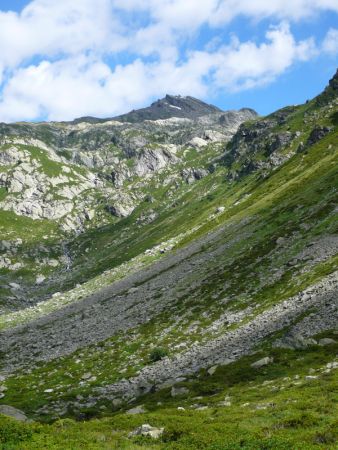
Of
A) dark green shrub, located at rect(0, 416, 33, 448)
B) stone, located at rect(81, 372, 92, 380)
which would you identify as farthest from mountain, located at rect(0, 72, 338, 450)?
stone, located at rect(81, 372, 92, 380)

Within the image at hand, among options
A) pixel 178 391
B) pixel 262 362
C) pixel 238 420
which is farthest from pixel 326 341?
pixel 238 420

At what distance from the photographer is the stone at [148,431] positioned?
857 inches

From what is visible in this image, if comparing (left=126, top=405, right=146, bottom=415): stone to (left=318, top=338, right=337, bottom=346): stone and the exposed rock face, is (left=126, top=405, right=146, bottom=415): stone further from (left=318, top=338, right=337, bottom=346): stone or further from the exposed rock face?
the exposed rock face

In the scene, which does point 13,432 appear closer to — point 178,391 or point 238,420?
point 238,420

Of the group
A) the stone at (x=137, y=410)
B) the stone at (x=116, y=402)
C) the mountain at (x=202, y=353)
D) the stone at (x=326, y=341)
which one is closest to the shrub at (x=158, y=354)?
the mountain at (x=202, y=353)

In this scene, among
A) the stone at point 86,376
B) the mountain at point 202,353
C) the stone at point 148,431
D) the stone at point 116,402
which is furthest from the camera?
the stone at point 86,376

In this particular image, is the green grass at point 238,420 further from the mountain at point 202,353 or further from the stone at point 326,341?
the stone at point 326,341

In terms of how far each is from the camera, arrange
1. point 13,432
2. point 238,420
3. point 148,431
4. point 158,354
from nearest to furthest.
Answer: point 13,432 → point 238,420 → point 148,431 → point 158,354

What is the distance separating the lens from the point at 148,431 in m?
22.5

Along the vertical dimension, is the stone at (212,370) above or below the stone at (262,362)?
above

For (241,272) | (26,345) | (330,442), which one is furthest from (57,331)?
(330,442)

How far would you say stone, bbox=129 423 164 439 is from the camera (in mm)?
21766

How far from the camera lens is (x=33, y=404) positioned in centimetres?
3831

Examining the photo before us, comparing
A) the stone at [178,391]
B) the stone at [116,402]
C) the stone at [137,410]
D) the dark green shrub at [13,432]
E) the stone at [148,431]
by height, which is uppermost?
the dark green shrub at [13,432]
